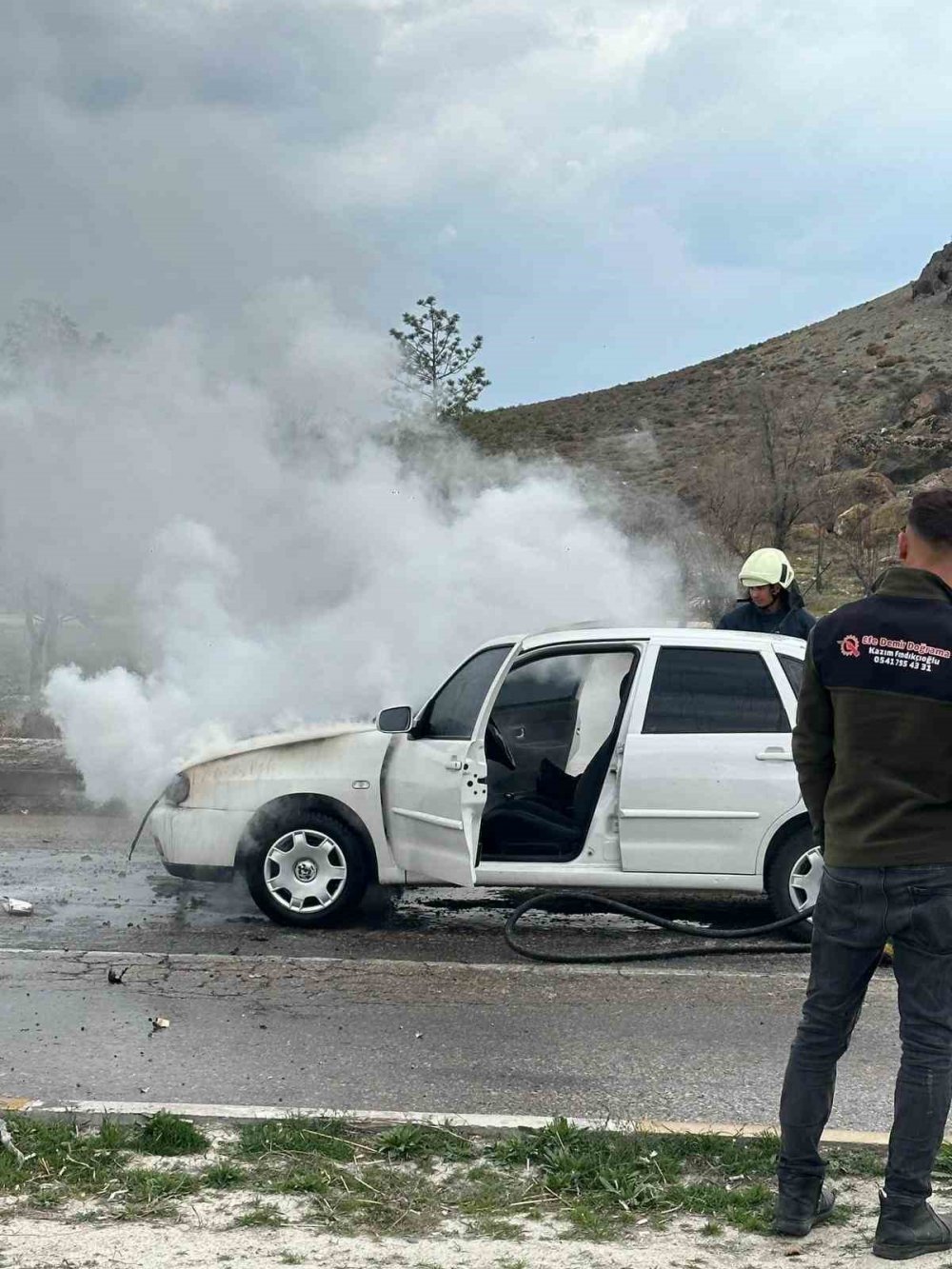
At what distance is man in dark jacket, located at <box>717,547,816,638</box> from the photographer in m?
8.34

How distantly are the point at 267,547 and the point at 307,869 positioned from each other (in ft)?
21.0

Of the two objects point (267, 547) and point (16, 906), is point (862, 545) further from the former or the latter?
point (16, 906)

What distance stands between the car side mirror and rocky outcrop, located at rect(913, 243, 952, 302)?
70826 mm

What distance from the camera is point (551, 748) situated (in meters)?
8.00

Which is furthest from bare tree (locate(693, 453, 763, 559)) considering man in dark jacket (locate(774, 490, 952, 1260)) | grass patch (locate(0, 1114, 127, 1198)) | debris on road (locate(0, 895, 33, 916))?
grass patch (locate(0, 1114, 127, 1198))

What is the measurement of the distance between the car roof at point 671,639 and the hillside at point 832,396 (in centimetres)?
1953

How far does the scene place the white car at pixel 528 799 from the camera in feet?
22.4

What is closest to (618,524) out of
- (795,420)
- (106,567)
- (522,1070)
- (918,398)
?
(106,567)

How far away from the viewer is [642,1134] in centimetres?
418

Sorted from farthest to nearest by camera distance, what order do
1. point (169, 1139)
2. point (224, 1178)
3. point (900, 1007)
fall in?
point (169, 1139), point (224, 1178), point (900, 1007)

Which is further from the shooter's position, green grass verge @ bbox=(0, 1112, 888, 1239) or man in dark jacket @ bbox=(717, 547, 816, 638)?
man in dark jacket @ bbox=(717, 547, 816, 638)

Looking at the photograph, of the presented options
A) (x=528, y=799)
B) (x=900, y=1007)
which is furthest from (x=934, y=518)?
(x=528, y=799)

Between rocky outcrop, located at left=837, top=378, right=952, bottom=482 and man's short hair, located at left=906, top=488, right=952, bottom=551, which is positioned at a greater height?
rocky outcrop, located at left=837, top=378, right=952, bottom=482

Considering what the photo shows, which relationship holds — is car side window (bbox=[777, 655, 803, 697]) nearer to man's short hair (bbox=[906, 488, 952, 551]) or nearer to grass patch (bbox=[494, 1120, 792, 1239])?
grass patch (bbox=[494, 1120, 792, 1239])
